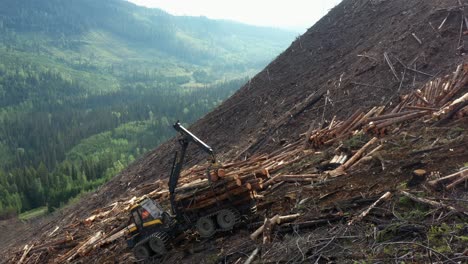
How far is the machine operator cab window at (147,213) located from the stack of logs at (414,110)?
22.1ft

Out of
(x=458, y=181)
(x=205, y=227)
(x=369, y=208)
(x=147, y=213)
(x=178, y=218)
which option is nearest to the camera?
(x=458, y=181)

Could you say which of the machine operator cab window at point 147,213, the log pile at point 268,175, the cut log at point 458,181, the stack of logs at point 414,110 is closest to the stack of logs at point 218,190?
the log pile at point 268,175

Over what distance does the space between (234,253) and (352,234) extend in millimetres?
Result: 3141

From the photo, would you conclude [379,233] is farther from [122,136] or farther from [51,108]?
[51,108]

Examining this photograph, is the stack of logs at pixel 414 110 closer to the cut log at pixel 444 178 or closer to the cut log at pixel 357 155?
the cut log at pixel 357 155

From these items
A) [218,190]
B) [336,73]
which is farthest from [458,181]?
[336,73]

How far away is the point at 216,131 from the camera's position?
91.9ft

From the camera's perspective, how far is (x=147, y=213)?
13.1m

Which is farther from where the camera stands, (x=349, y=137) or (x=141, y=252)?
(x=349, y=137)

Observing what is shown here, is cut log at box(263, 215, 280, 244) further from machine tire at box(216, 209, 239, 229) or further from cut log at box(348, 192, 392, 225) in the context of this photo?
cut log at box(348, 192, 392, 225)

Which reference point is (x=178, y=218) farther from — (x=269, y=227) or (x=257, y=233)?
(x=269, y=227)

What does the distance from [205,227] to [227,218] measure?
0.82 metres

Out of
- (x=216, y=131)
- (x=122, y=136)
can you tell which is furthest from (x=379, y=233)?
(x=122, y=136)

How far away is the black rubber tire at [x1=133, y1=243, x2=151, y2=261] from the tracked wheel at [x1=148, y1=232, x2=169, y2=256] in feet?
0.78
